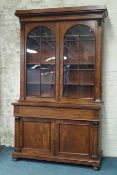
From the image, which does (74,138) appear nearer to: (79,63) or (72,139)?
(72,139)

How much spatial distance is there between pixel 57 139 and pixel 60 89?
74cm

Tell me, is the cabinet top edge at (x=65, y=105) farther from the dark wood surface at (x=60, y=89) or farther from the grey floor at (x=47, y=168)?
the grey floor at (x=47, y=168)

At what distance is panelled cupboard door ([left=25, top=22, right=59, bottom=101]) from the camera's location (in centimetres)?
387

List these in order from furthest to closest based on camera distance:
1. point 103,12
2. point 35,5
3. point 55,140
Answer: point 35,5, point 55,140, point 103,12

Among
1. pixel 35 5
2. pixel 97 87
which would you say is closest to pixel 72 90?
pixel 97 87

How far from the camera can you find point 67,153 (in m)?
3.81

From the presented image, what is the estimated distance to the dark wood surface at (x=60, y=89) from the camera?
370 centimetres

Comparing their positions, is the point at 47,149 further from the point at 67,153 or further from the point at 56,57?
the point at 56,57

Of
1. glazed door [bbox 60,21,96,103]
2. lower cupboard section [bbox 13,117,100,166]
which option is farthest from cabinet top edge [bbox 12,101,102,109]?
lower cupboard section [bbox 13,117,100,166]

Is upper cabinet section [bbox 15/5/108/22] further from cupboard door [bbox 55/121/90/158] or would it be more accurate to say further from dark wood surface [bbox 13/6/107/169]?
cupboard door [bbox 55/121/90/158]

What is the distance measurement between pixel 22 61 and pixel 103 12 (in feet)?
4.54

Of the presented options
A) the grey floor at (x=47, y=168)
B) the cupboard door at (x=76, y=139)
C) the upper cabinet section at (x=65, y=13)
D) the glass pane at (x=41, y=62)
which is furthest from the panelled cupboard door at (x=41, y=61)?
→ the grey floor at (x=47, y=168)

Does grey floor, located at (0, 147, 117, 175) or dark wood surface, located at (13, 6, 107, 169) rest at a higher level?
dark wood surface, located at (13, 6, 107, 169)

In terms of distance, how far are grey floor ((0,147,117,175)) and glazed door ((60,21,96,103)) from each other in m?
0.97
